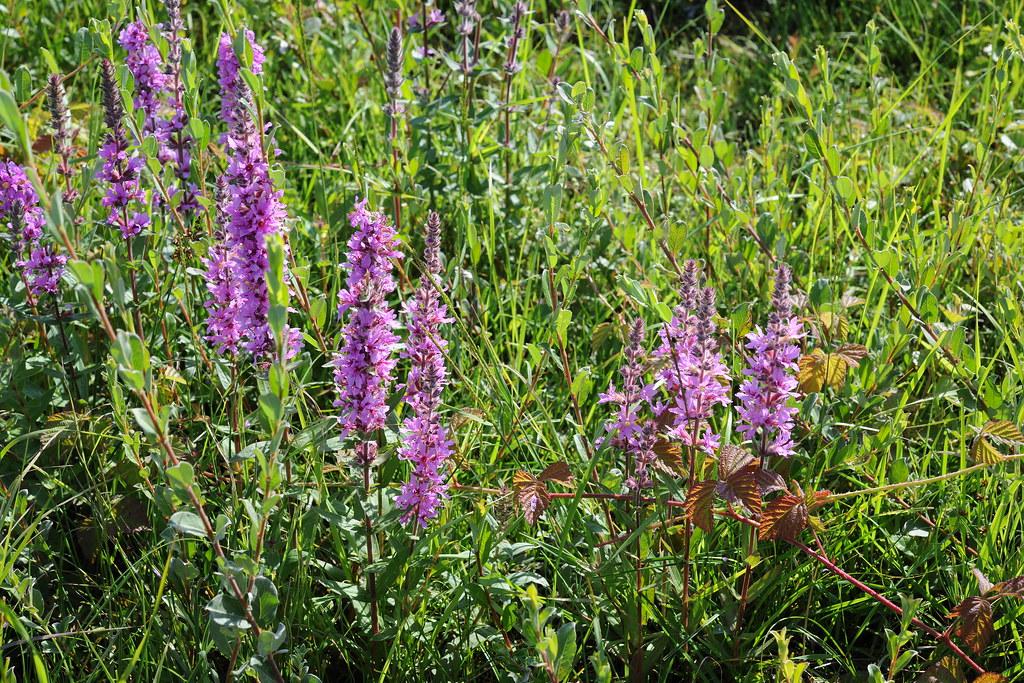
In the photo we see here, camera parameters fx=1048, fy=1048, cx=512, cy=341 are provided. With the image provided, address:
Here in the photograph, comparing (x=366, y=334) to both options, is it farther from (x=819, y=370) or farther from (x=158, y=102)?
(x=158, y=102)

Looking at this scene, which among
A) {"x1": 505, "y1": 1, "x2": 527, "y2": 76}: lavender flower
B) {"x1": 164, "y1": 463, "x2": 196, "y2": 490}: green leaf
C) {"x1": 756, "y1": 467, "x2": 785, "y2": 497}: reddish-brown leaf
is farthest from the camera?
{"x1": 505, "y1": 1, "x2": 527, "y2": 76}: lavender flower

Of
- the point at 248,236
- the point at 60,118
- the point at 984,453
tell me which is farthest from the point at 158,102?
the point at 984,453

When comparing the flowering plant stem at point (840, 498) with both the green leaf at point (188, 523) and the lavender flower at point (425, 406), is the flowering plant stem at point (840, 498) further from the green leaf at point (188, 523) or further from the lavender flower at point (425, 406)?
the green leaf at point (188, 523)

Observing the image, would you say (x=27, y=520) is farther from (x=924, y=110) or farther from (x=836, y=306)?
(x=924, y=110)

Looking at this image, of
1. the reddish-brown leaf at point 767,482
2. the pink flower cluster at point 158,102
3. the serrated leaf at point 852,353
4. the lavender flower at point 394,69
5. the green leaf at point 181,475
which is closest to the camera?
the green leaf at point 181,475

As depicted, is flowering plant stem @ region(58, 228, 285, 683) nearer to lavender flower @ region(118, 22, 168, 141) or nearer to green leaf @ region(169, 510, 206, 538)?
green leaf @ region(169, 510, 206, 538)

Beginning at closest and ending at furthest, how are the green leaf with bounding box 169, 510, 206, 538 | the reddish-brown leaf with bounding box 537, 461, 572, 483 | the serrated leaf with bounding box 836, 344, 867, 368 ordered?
the green leaf with bounding box 169, 510, 206, 538
the reddish-brown leaf with bounding box 537, 461, 572, 483
the serrated leaf with bounding box 836, 344, 867, 368

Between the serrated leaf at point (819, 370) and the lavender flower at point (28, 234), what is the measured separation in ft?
5.85

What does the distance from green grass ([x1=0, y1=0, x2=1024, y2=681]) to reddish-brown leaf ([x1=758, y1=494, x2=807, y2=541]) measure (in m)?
0.21

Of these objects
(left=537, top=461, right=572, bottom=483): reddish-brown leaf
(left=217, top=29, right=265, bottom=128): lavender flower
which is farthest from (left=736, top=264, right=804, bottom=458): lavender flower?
(left=217, top=29, right=265, bottom=128): lavender flower

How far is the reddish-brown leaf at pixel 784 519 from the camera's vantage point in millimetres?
1967

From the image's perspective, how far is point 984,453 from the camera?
2168 millimetres

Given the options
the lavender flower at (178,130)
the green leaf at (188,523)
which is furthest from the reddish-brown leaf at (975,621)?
the lavender flower at (178,130)

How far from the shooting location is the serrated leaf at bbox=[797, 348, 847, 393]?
2.44 meters
